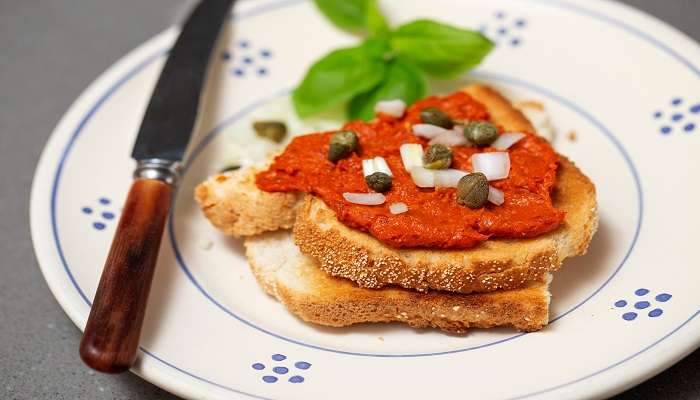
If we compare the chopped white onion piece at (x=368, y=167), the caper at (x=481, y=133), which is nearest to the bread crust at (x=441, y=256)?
the chopped white onion piece at (x=368, y=167)

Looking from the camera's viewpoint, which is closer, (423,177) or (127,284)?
(127,284)

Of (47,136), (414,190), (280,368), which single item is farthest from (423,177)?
(47,136)

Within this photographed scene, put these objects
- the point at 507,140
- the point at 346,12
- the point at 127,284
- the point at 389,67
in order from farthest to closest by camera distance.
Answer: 1. the point at 346,12
2. the point at 389,67
3. the point at 507,140
4. the point at 127,284

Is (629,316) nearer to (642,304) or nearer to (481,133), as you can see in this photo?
(642,304)

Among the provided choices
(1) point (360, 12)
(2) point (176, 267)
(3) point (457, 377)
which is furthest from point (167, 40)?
(3) point (457, 377)

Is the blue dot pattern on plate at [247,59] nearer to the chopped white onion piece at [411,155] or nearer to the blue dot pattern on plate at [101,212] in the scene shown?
the blue dot pattern on plate at [101,212]

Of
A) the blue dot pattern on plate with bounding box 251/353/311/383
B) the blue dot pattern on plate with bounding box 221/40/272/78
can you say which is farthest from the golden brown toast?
the blue dot pattern on plate with bounding box 221/40/272/78
